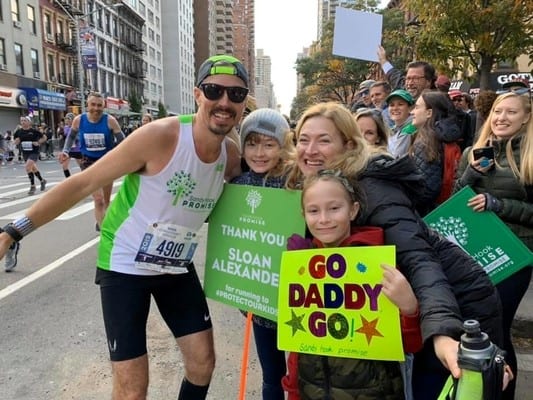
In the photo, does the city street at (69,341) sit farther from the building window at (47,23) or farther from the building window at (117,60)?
the building window at (117,60)

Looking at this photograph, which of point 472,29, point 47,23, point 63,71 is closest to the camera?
point 472,29

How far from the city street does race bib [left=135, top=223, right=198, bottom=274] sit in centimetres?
121

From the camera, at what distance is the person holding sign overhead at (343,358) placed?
5.86 feet

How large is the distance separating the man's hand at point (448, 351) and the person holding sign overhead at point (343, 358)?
228 millimetres

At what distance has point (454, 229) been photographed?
8.86 feet

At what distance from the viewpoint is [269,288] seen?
248 cm

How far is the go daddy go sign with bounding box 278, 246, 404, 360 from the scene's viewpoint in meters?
1.76

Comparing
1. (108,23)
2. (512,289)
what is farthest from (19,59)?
(512,289)

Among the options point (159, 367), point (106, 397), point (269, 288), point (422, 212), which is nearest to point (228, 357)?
point (159, 367)

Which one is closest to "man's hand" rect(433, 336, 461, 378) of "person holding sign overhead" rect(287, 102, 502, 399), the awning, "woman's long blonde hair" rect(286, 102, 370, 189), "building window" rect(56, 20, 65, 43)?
"person holding sign overhead" rect(287, 102, 502, 399)

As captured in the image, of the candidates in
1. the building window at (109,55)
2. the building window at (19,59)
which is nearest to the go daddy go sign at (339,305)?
the building window at (19,59)

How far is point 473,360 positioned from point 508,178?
1.89 m

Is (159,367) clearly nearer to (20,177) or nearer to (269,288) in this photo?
(269,288)

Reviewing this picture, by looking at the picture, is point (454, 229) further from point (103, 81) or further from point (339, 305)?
point (103, 81)
